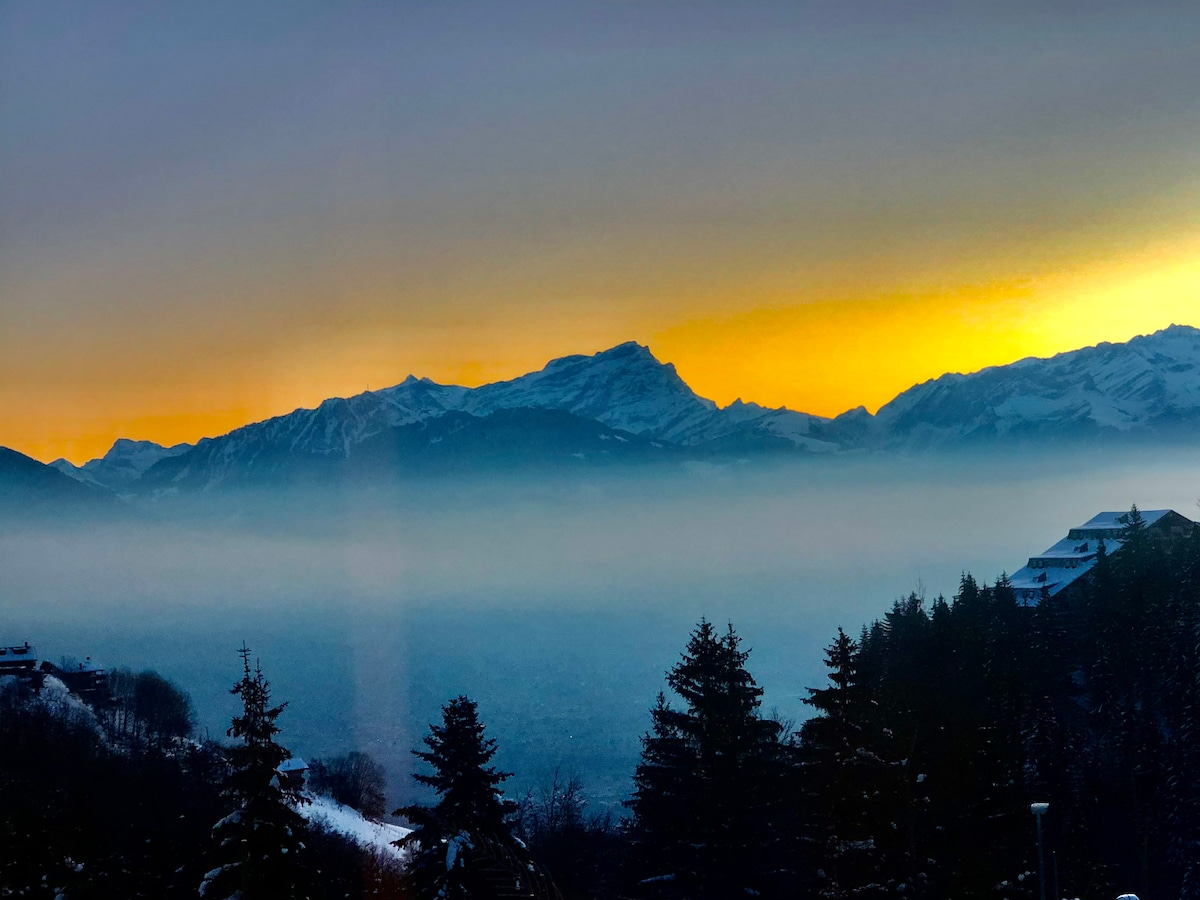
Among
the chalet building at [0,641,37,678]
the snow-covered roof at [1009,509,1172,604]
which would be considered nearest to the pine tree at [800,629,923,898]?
the snow-covered roof at [1009,509,1172,604]

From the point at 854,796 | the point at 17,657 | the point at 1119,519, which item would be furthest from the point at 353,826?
the point at 1119,519

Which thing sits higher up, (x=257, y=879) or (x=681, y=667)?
(x=681, y=667)

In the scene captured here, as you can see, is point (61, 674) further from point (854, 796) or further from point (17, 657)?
point (854, 796)

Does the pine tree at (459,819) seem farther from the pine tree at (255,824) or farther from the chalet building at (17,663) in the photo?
the chalet building at (17,663)

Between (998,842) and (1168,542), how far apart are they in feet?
258

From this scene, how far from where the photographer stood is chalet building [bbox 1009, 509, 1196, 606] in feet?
381

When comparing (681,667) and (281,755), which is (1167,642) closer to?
(681,667)

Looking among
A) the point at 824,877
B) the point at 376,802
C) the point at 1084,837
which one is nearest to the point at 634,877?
the point at 824,877

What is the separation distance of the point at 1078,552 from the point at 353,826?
9037 cm

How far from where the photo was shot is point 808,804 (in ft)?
124

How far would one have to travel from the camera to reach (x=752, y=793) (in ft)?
121

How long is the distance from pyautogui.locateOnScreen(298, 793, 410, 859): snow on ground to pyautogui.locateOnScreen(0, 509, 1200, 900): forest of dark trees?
814 centimetres

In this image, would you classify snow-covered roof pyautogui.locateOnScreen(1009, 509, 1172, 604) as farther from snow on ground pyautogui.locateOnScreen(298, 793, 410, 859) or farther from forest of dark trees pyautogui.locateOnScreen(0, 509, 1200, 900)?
snow on ground pyautogui.locateOnScreen(298, 793, 410, 859)

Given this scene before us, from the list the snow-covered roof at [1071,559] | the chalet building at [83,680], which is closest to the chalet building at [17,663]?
the chalet building at [83,680]
